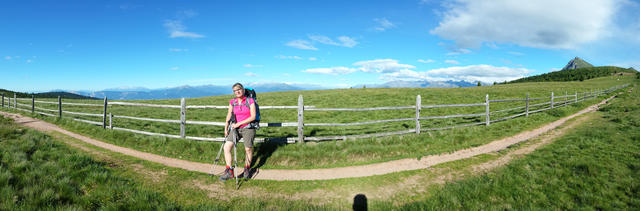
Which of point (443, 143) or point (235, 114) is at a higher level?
point (235, 114)

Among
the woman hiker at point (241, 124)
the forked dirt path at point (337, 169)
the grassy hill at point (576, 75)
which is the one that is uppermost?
the grassy hill at point (576, 75)

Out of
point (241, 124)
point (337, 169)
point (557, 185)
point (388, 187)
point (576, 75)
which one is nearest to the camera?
point (557, 185)

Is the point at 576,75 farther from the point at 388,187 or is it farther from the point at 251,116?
the point at 251,116

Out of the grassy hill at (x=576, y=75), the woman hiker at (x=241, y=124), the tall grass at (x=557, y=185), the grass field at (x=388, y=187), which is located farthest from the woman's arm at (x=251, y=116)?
the grassy hill at (x=576, y=75)

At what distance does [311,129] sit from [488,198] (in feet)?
29.6

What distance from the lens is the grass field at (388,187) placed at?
165 inches

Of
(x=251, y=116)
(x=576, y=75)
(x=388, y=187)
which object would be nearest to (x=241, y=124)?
(x=251, y=116)

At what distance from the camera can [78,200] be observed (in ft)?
12.5

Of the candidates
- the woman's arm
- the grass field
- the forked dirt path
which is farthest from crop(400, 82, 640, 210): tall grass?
the woman's arm

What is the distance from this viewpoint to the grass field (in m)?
4.20

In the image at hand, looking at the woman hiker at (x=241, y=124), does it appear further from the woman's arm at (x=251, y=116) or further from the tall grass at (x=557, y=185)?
the tall grass at (x=557, y=185)

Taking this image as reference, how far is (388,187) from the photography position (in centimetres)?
554

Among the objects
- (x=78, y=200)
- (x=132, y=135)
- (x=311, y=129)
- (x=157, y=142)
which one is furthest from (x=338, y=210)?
(x=132, y=135)

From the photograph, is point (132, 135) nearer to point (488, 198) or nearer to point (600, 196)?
point (488, 198)
